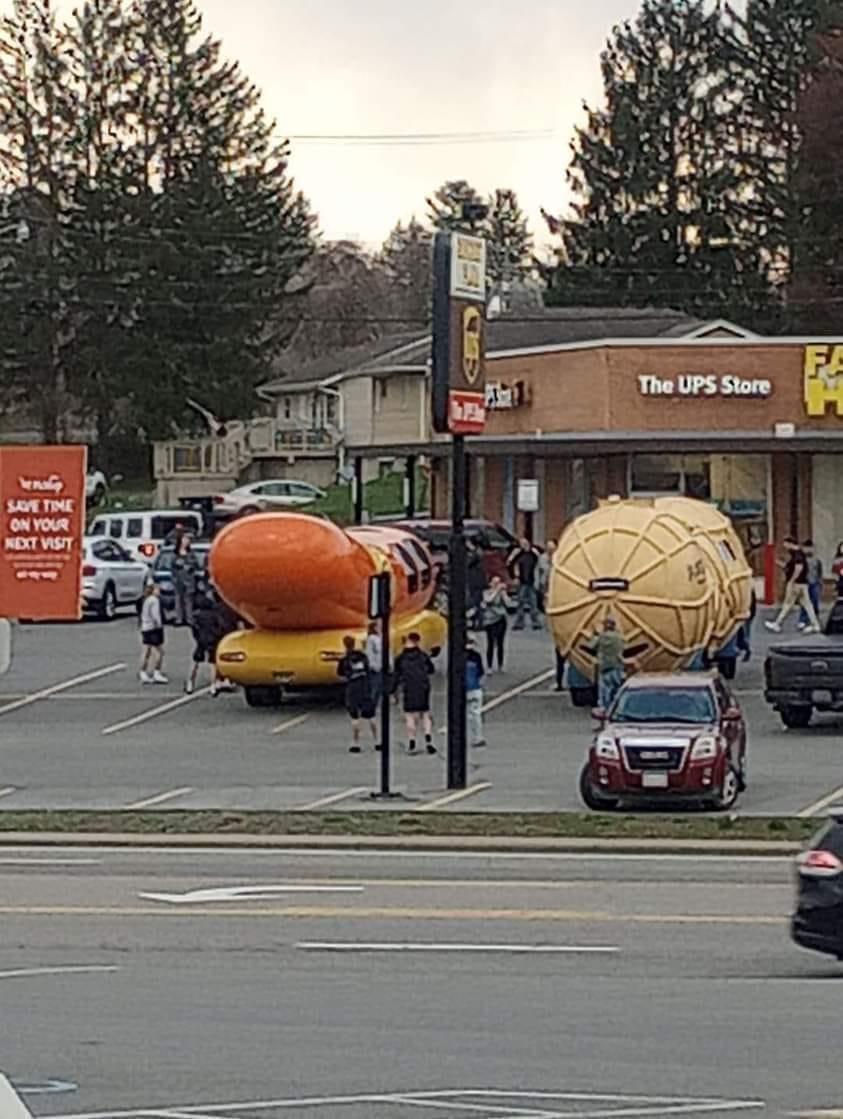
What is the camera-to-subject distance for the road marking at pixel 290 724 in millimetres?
36562

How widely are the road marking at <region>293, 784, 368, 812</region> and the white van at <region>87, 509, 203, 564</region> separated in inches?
1055

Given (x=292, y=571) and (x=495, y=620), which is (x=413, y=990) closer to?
(x=292, y=571)

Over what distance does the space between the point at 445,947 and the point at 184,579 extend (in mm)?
29806

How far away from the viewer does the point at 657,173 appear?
91062 millimetres

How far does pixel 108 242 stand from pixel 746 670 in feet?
156

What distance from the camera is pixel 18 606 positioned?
123 ft

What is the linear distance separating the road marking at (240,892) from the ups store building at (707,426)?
2999cm

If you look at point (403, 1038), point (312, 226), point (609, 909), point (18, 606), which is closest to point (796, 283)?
point (312, 226)

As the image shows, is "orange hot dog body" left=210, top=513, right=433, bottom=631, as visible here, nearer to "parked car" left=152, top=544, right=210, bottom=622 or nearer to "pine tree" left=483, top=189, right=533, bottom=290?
"parked car" left=152, top=544, right=210, bottom=622

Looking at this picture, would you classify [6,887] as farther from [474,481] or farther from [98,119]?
[98,119]

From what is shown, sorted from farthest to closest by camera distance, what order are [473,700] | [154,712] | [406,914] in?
[154,712], [473,700], [406,914]

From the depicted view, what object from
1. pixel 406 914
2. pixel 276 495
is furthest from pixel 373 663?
pixel 276 495

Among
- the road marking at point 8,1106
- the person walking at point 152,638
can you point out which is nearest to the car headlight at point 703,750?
the person walking at point 152,638

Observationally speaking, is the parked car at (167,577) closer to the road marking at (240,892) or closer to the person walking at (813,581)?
the person walking at (813,581)
